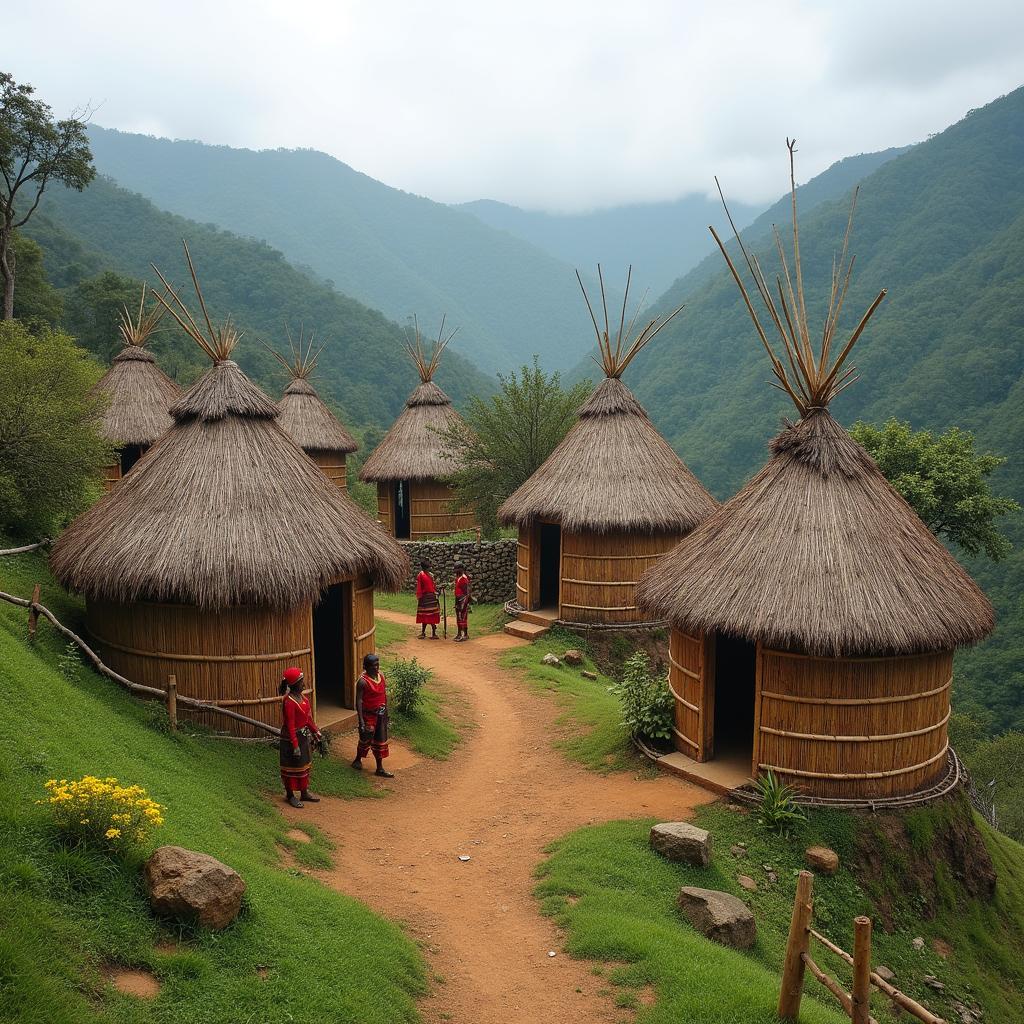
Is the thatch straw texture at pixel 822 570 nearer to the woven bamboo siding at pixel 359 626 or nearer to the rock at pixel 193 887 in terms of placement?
the woven bamboo siding at pixel 359 626

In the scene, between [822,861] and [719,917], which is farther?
[822,861]

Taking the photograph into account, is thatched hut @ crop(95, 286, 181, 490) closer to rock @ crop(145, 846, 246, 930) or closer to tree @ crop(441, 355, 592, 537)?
tree @ crop(441, 355, 592, 537)

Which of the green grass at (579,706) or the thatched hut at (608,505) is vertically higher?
the thatched hut at (608,505)

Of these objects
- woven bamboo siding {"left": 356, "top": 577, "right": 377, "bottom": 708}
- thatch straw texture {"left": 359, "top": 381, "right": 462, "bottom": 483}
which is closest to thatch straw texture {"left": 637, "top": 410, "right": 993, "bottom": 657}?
woven bamboo siding {"left": 356, "top": 577, "right": 377, "bottom": 708}

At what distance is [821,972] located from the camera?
229 inches

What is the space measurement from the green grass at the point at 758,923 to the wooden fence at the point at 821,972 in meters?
0.24

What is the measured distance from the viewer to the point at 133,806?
5980mm

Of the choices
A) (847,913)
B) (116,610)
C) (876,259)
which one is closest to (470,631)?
(116,610)

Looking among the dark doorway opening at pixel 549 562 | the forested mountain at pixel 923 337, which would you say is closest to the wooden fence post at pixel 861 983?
the dark doorway opening at pixel 549 562

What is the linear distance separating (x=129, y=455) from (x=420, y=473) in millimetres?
8540

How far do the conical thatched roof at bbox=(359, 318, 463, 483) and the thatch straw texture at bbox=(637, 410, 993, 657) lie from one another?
53.6 feet

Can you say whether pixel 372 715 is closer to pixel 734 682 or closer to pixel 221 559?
pixel 221 559

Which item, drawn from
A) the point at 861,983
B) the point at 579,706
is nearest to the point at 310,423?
the point at 579,706

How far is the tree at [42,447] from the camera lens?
1307 centimetres
